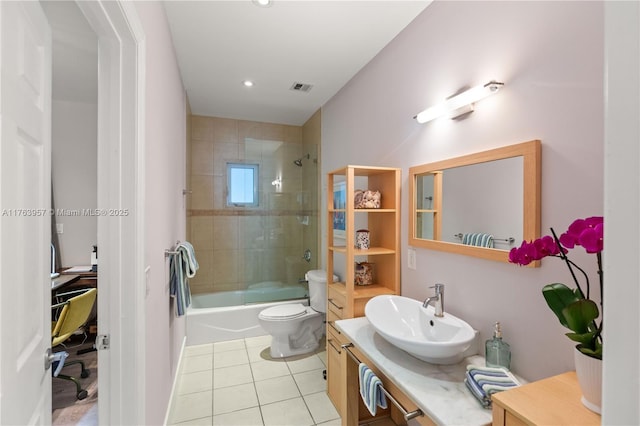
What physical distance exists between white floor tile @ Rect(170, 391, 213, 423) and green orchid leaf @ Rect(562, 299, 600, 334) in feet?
7.11

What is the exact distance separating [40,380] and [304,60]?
2383mm

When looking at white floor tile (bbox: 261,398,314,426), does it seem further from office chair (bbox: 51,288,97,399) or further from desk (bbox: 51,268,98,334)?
desk (bbox: 51,268,98,334)

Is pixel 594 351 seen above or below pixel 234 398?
above

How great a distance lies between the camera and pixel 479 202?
1.45 m

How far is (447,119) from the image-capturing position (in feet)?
5.27

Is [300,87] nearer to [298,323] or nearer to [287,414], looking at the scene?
[298,323]

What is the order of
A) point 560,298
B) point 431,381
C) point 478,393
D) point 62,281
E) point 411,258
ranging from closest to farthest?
point 560,298 < point 478,393 < point 431,381 < point 411,258 < point 62,281

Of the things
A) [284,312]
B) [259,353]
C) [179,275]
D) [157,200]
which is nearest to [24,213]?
[157,200]

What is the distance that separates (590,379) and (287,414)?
1803 mm

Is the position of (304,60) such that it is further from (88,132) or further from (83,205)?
(83,205)

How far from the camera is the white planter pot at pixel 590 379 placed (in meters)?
0.77

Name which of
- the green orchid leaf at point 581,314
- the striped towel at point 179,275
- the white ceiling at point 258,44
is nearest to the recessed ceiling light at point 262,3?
the white ceiling at point 258,44

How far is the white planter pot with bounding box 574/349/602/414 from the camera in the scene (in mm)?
769

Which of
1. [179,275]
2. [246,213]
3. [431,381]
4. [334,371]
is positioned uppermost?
[246,213]
